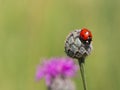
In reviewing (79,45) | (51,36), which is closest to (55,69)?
(51,36)

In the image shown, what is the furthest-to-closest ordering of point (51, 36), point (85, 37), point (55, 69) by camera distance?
point (51, 36) → point (55, 69) → point (85, 37)

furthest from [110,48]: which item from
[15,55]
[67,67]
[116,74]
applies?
[67,67]

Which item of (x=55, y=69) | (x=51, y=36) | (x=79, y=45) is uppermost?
(x=51, y=36)

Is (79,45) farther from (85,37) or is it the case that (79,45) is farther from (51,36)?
(51,36)

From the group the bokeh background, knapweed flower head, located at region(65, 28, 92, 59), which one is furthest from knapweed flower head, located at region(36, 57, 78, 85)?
knapweed flower head, located at region(65, 28, 92, 59)

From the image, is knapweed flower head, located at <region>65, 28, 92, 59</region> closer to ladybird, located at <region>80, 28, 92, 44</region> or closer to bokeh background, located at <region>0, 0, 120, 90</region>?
ladybird, located at <region>80, 28, 92, 44</region>

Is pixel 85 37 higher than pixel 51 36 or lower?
lower

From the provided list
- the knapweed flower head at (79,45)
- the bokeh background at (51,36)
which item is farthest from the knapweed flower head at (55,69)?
the knapweed flower head at (79,45)
